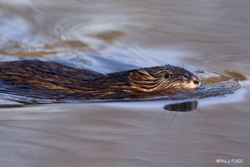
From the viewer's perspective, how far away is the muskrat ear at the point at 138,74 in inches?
226

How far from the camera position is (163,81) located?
→ 5871 millimetres

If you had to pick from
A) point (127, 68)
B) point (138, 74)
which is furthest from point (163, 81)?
point (127, 68)

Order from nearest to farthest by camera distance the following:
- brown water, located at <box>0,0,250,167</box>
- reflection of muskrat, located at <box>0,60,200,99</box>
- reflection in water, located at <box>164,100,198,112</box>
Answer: brown water, located at <box>0,0,250,167</box> < reflection in water, located at <box>164,100,198,112</box> < reflection of muskrat, located at <box>0,60,200,99</box>

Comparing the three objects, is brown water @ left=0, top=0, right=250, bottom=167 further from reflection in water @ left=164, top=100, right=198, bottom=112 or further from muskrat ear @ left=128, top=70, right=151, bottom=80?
muskrat ear @ left=128, top=70, right=151, bottom=80

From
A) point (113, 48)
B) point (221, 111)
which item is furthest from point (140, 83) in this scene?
point (113, 48)

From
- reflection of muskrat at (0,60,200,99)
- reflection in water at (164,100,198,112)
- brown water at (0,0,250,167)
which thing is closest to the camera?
brown water at (0,0,250,167)

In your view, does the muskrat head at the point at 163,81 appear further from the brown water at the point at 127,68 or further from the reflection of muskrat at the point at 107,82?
the brown water at the point at 127,68

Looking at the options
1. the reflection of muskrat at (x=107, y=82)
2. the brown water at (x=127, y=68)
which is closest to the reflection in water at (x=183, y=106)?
the brown water at (x=127, y=68)

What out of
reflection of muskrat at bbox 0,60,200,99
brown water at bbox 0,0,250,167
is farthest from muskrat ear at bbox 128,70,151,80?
brown water at bbox 0,0,250,167

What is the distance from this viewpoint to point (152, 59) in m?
8.74

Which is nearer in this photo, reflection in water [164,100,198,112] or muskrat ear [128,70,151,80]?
reflection in water [164,100,198,112]

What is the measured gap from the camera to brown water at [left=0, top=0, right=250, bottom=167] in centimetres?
346

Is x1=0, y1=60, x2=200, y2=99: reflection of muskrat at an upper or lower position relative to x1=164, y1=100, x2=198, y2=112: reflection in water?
upper

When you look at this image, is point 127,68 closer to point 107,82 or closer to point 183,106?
point 107,82
